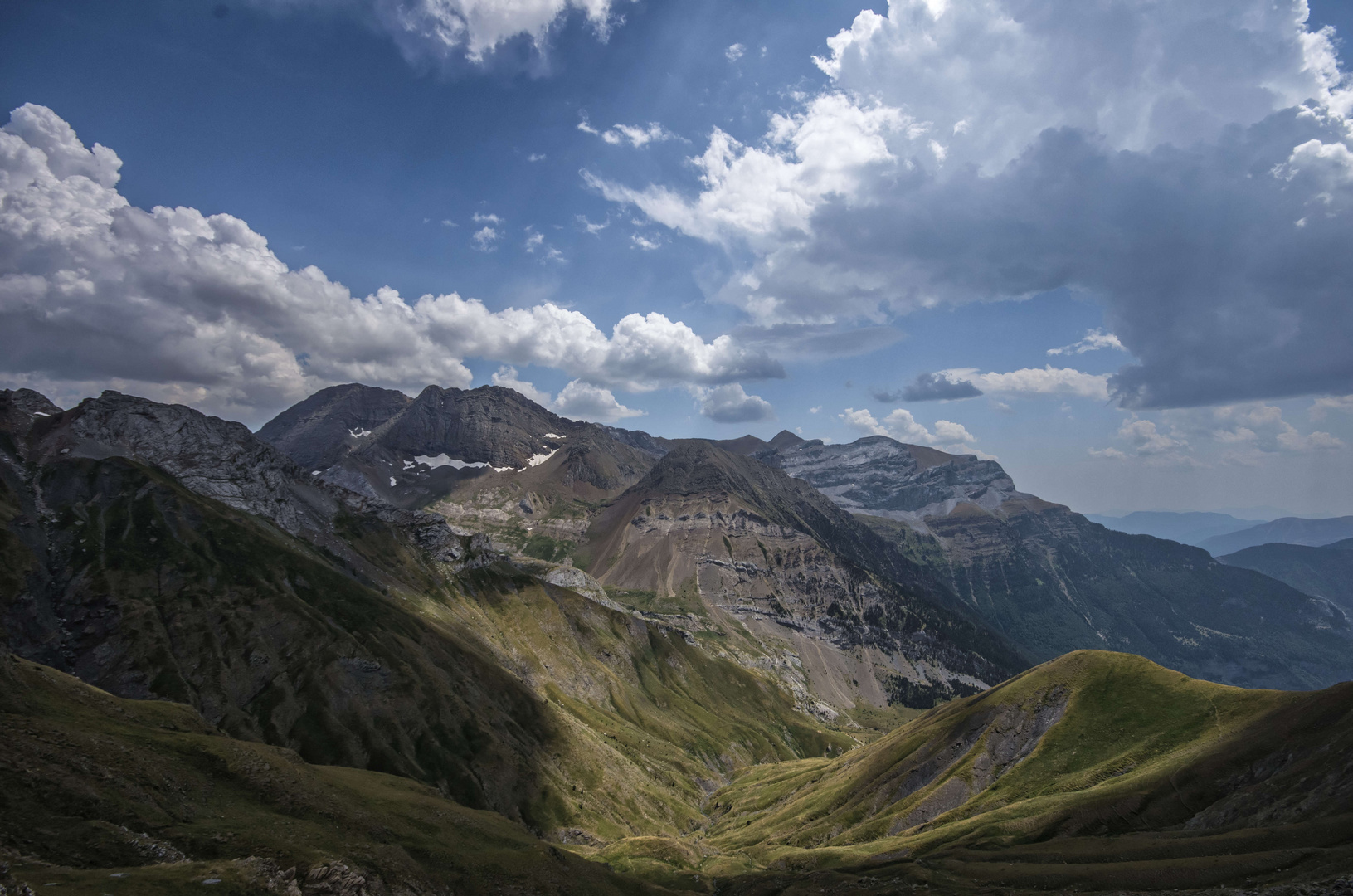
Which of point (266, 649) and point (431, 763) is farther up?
point (266, 649)

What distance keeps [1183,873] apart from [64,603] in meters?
210

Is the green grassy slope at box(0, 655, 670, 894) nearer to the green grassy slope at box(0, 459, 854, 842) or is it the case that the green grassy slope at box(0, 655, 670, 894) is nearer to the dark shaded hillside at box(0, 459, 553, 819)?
the dark shaded hillside at box(0, 459, 553, 819)

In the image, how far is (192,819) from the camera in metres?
52.9

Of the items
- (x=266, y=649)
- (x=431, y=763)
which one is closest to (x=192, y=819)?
→ (x=431, y=763)

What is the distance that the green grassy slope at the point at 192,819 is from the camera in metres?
41.9

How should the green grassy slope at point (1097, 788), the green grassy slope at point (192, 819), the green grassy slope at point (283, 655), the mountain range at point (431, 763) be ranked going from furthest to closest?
the green grassy slope at point (283, 655)
the green grassy slope at point (1097, 788)
the mountain range at point (431, 763)
the green grassy slope at point (192, 819)

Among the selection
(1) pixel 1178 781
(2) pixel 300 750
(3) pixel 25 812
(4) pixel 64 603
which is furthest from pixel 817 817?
(4) pixel 64 603

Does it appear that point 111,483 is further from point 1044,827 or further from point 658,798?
point 1044,827

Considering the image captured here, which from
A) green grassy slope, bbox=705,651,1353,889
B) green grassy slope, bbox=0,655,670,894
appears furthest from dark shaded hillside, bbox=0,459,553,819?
green grassy slope, bbox=705,651,1353,889

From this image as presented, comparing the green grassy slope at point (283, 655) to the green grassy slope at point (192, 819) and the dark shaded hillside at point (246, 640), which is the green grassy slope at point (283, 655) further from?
the green grassy slope at point (192, 819)

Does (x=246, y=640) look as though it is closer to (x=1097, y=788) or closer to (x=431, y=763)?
(x=431, y=763)

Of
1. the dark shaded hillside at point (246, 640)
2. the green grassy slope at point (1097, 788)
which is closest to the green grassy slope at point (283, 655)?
the dark shaded hillside at point (246, 640)

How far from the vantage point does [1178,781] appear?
2808 inches

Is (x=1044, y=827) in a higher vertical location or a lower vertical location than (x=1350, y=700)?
lower
